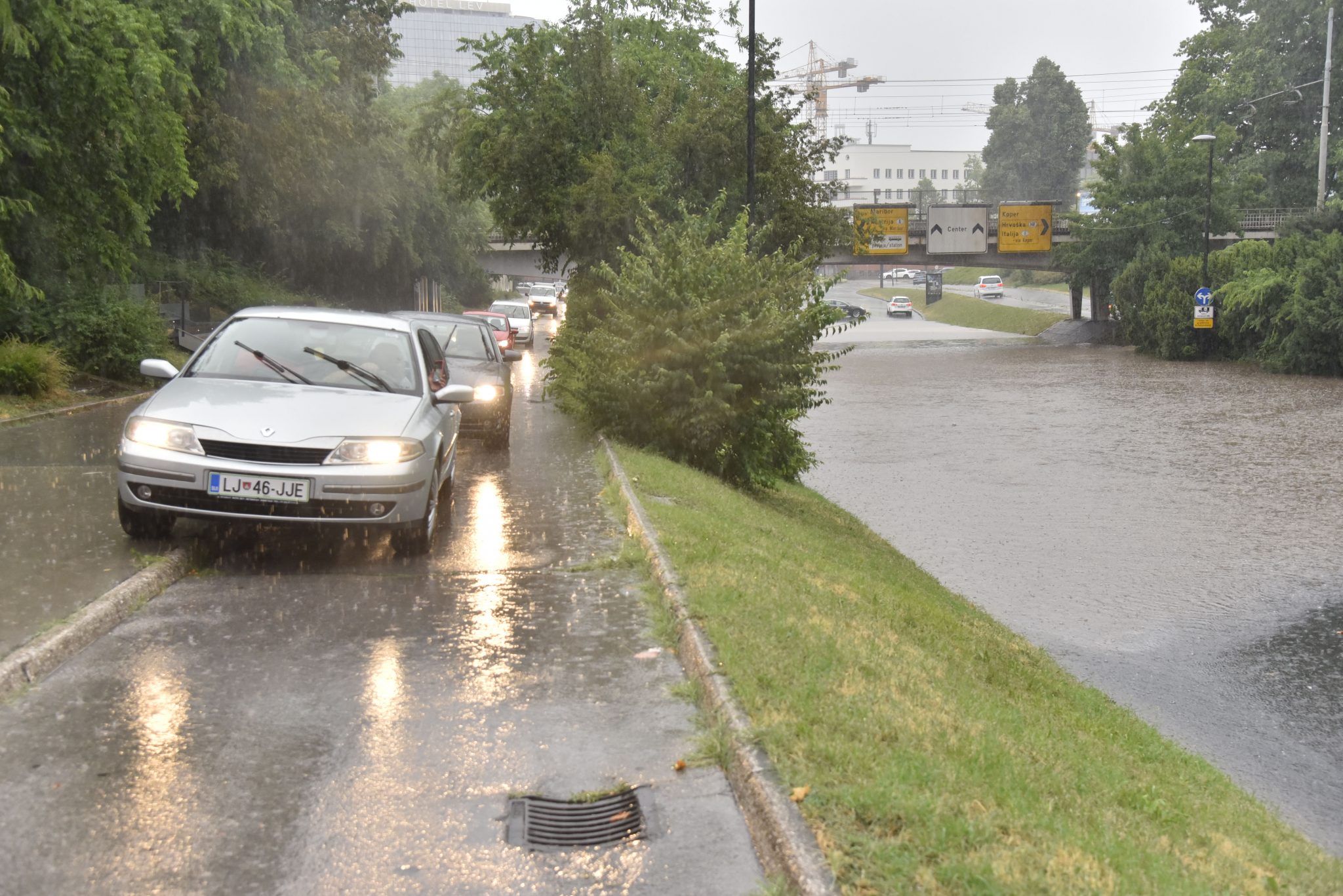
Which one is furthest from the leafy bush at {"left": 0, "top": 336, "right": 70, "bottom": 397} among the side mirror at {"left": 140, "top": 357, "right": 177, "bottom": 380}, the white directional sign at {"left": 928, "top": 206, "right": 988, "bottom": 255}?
the white directional sign at {"left": 928, "top": 206, "right": 988, "bottom": 255}

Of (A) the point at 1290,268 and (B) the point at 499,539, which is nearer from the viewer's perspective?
(B) the point at 499,539

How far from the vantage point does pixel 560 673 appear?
6117mm

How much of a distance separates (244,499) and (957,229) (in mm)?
63353

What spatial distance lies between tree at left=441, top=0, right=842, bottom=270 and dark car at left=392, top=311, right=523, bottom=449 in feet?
41.2

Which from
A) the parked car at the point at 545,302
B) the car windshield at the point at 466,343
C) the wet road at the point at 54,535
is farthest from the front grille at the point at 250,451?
the parked car at the point at 545,302

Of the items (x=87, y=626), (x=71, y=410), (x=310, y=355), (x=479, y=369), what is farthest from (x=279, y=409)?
(x=71, y=410)

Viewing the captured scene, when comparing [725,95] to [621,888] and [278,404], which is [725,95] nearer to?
[278,404]

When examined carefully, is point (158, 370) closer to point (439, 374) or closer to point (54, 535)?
point (54, 535)

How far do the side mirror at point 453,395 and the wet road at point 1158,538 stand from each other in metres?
4.73

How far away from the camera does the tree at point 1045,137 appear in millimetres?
114000

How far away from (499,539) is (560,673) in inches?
141

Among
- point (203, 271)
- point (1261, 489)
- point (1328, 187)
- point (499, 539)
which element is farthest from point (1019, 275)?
point (499, 539)

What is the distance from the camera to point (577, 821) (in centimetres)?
446

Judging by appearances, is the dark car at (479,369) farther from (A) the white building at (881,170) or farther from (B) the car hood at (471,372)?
(A) the white building at (881,170)
